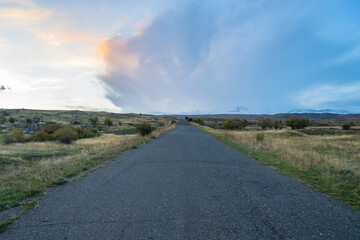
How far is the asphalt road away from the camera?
325cm

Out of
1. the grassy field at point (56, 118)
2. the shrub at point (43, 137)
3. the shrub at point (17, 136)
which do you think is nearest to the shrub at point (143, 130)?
the shrub at point (43, 137)

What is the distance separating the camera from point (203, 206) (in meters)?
4.24

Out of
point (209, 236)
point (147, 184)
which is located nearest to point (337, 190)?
point (209, 236)

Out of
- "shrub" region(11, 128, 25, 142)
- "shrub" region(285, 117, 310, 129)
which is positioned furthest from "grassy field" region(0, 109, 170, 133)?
"shrub" region(285, 117, 310, 129)

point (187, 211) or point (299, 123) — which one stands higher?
point (299, 123)

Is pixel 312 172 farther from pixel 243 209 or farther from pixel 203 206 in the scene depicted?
pixel 203 206

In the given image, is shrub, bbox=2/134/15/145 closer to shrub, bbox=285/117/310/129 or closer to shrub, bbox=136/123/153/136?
shrub, bbox=136/123/153/136

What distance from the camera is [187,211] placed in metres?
4.01

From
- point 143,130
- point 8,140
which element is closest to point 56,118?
point 8,140

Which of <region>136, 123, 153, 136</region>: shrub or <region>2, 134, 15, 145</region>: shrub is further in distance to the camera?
→ <region>136, 123, 153, 136</region>: shrub

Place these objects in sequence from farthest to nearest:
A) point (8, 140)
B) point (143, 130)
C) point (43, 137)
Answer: point (143, 130) → point (43, 137) → point (8, 140)

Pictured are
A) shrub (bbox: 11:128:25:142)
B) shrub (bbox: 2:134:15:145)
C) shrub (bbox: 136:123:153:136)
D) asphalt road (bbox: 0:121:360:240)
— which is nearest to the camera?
asphalt road (bbox: 0:121:360:240)

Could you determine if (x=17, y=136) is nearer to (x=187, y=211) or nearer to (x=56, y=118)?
(x=187, y=211)

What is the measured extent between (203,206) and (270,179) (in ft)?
11.2
